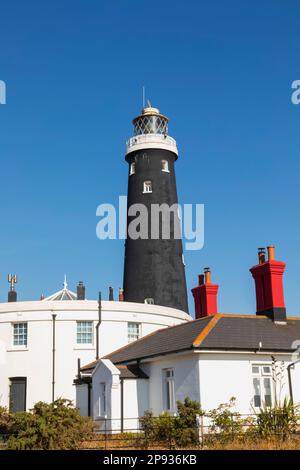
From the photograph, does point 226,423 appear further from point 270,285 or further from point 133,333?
point 133,333

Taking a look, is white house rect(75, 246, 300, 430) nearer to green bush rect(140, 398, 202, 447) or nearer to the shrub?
the shrub

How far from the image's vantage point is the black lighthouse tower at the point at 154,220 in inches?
1572

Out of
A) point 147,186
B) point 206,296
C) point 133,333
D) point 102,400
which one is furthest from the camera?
point 147,186

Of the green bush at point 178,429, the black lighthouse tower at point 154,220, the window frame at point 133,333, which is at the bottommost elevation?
the green bush at point 178,429

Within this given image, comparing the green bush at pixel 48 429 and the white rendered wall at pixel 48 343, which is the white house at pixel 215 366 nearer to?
the green bush at pixel 48 429

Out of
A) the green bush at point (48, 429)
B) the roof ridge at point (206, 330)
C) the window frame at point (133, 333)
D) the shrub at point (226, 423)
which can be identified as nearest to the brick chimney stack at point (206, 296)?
the roof ridge at point (206, 330)

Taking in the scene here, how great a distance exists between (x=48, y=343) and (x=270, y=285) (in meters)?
12.5

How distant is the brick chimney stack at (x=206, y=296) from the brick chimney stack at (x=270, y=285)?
3.27 metres

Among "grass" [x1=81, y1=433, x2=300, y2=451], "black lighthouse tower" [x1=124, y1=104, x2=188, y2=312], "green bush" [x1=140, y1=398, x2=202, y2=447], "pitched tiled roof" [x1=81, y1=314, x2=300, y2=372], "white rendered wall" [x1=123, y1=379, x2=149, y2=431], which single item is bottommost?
"grass" [x1=81, y1=433, x2=300, y2=451]

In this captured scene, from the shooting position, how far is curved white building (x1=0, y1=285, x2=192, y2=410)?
32500 mm

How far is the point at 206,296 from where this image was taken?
2911 centimetres

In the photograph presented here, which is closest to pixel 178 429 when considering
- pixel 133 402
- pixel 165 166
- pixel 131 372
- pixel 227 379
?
pixel 227 379

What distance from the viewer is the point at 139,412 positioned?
2492cm

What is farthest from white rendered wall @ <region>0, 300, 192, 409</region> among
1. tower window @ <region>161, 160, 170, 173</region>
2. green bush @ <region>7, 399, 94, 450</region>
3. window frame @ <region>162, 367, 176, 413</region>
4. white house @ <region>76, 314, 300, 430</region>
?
green bush @ <region>7, 399, 94, 450</region>
